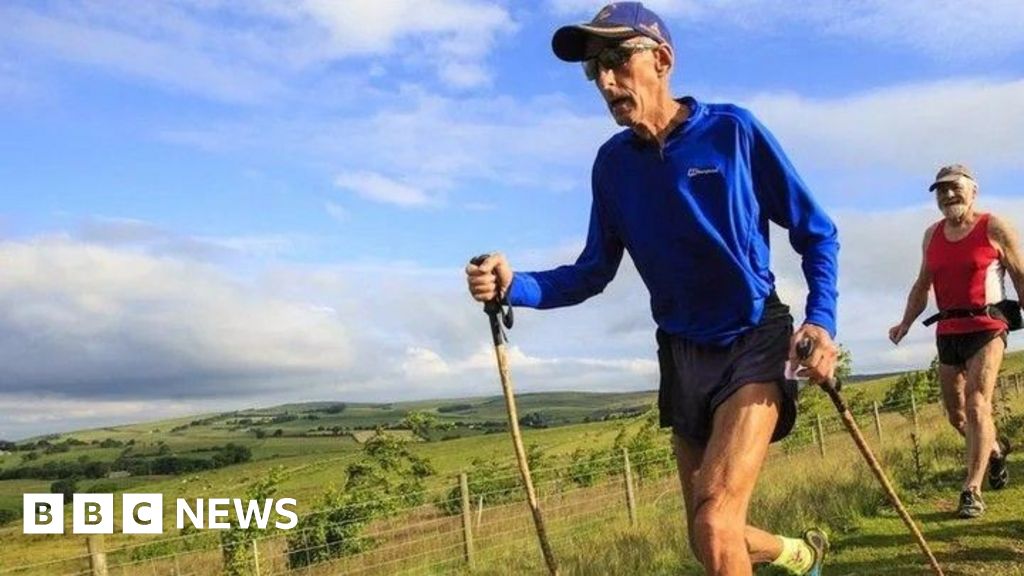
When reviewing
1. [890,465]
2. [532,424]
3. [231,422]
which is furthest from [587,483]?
[231,422]

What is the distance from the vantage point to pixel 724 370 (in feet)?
12.0

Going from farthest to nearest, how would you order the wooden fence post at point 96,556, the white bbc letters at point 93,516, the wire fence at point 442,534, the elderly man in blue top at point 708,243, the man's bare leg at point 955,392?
the wire fence at point 442,534 < the white bbc letters at point 93,516 < the wooden fence post at point 96,556 < the man's bare leg at point 955,392 < the elderly man in blue top at point 708,243

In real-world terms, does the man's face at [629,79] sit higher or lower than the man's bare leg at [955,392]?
higher

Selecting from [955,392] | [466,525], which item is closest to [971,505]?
[955,392]

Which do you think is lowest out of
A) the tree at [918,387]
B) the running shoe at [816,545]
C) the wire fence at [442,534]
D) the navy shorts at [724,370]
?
the wire fence at [442,534]

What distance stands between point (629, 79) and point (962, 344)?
4566 mm

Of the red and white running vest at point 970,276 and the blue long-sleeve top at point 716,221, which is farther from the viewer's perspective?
the red and white running vest at point 970,276

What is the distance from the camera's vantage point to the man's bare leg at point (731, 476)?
3330mm

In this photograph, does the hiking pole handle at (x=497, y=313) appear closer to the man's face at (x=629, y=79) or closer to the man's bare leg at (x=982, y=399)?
the man's face at (x=629, y=79)

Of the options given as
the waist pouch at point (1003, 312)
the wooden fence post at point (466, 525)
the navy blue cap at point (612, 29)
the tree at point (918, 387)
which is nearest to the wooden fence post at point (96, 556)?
the wooden fence post at point (466, 525)

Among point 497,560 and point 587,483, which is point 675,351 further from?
point 587,483

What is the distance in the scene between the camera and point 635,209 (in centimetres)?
385

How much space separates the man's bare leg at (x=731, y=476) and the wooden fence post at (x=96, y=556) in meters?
12.2

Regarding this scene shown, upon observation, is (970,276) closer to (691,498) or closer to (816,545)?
(816,545)
